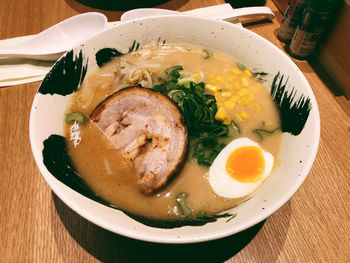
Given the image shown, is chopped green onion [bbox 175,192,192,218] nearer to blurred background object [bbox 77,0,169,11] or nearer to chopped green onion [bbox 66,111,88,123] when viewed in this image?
chopped green onion [bbox 66,111,88,123]

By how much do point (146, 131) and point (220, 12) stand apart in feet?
4.51

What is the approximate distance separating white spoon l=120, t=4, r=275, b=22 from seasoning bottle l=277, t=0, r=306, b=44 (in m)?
0.18

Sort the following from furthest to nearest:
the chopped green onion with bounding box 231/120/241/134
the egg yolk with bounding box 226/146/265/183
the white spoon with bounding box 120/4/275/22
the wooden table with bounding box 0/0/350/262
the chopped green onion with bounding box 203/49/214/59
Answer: the white spoon with bounding box 120/4/275/22
the chopped green onion with bounding box 203/49/214/59
the chopped green onion with bounding box 231/120/241/134
the egg yolk with bounding box 226/146/265/183
the wooden table with bounding box 0/0/350/262

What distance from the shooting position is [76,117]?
1415 millimetres

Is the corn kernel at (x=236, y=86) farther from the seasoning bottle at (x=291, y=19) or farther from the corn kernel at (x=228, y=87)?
the seasoning bottle at (x=291, y=19)

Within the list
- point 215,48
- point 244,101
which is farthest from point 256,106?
point 215,48

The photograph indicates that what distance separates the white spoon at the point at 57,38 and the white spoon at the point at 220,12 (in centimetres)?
25

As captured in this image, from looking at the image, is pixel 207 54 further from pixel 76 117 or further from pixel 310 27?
pixel 76 117

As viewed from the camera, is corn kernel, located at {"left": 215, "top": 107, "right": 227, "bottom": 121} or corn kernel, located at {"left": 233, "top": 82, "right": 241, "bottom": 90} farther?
corn kernel, located at {"left": 233, "top": 82, "right": 241, "bottom": 90}

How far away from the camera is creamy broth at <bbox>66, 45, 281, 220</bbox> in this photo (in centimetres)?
116

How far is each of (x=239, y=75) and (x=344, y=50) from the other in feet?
2.43

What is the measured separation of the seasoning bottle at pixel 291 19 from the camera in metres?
1.86

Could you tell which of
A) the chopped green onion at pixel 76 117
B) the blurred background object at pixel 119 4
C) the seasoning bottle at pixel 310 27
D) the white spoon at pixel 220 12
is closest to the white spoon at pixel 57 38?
the white spoon at pixel 220 12

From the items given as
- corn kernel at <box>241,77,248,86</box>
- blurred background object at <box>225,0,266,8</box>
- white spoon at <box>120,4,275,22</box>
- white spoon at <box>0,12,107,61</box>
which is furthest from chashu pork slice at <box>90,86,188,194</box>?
blurred background object at <box>225,0,266,8</box>
